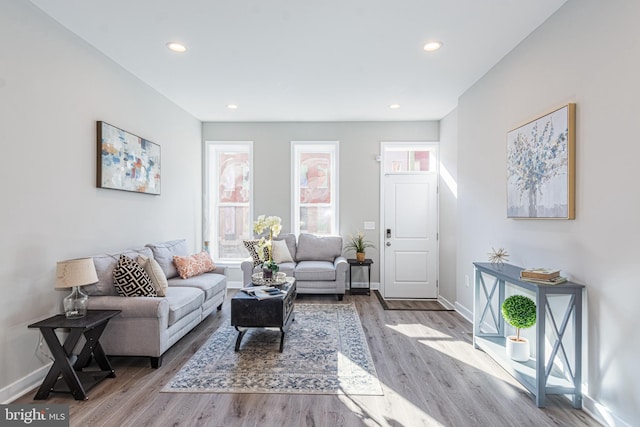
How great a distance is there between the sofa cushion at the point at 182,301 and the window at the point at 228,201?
2.27 m

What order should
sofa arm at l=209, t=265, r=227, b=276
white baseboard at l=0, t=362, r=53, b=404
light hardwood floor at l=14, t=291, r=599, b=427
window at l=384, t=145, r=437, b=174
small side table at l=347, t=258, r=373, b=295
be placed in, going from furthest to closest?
1. window at l=384, t=145, r=437, b=174
2. small side table at l=347, t=258, r=373, b=295
3. sofa arm at l=209, t=265, r=227, b=276
4. white baseboard at l=0, t=362, r=53, b=404
5. light hardwood floor at l=14, t=291, r=599, b=427

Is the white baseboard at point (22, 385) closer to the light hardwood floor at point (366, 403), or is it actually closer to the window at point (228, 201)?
the light hardwood floor at point (366, 403)

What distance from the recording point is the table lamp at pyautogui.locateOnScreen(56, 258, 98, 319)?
7.98 ft

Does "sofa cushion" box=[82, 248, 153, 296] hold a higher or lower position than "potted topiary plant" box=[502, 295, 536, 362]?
higher

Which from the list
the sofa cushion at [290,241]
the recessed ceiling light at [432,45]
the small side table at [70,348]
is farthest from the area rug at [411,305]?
the small side table at [70,348]

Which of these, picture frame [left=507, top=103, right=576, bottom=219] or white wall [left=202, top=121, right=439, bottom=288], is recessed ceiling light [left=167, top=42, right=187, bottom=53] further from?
picture frame [left=507, top=103, right=576, bottom=219]

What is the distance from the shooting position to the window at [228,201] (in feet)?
19.1

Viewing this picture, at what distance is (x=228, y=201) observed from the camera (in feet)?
19.3

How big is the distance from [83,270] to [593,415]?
3.64 m

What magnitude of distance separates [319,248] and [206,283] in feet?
6.71

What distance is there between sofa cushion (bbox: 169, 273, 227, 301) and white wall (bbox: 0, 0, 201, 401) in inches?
26.8

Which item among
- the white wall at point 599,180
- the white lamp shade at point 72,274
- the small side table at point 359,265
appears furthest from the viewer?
the small side table at point 359,265

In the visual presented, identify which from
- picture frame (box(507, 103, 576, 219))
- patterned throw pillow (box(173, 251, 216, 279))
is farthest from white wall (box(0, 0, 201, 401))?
picture frame (box(507, 103, 576, 219))

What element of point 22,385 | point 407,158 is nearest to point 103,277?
point 22,385
